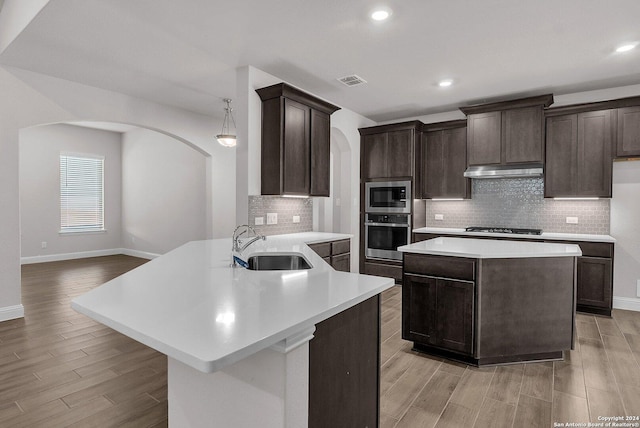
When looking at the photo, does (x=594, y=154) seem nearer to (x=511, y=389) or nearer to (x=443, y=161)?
(x=443, y=161)

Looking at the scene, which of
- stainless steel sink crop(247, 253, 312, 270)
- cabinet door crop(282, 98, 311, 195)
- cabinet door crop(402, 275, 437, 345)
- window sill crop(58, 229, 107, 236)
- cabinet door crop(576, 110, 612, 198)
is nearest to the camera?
stainless steel sink crop(247, 253, 312, 270)

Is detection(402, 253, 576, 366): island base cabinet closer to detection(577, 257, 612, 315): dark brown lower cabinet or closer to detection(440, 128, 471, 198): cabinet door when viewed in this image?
detection(577, 257, 612, 315): dark brown lower cabinet

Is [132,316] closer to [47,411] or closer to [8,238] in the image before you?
[47,411]

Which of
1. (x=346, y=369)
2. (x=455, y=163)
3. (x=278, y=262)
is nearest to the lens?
(x=346, y=369)

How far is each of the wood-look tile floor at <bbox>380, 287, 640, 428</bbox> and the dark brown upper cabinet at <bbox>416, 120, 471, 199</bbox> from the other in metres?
2.61

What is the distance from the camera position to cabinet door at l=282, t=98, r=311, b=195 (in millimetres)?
3812

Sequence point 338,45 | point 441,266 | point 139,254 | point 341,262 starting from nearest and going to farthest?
point 441,266
point 338,45
point 341,262
point 139,254

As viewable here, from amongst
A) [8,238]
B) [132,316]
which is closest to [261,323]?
[132,316]

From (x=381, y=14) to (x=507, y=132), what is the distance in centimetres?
278

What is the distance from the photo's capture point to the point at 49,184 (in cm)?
721

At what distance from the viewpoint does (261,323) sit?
100 cm

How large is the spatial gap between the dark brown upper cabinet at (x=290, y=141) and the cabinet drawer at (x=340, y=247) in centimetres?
66

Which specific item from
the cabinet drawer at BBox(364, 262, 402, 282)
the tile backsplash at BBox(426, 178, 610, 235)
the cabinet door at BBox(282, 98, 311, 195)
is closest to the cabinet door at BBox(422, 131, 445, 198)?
the tile backsplash at BBox(426, 178, 610, 235)

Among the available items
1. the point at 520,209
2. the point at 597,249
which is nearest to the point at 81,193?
the point at 520,209
